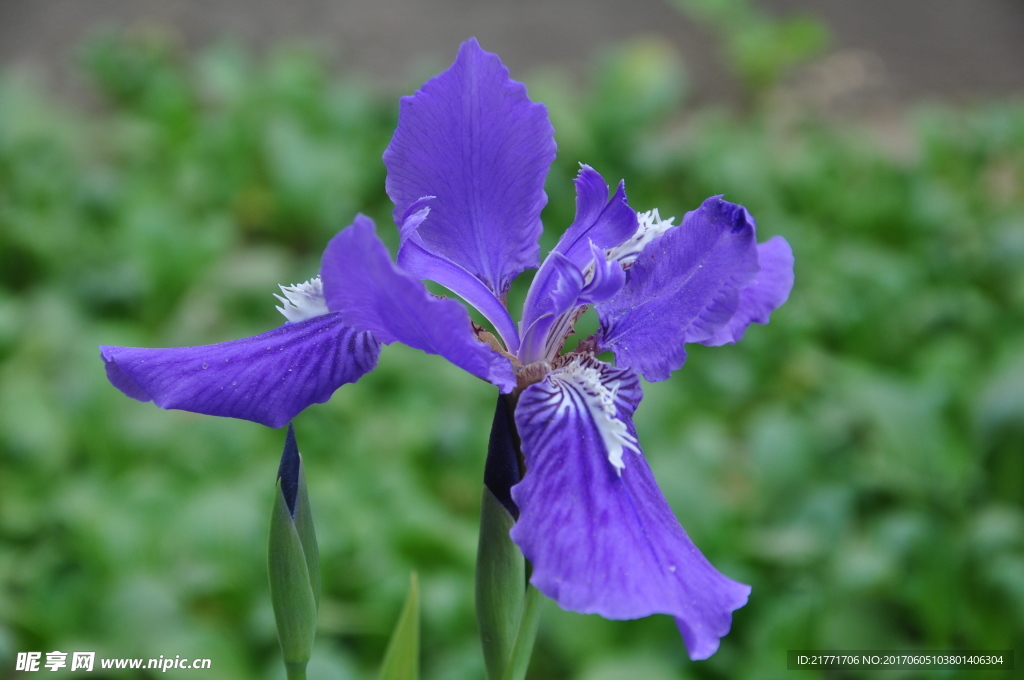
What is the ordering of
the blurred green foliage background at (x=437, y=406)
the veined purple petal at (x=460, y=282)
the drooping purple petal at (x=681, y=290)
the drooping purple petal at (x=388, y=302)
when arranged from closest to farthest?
the drooping purple petal at (x=388, y=302) < the drooping purple petal at (x=681, y=290) < the veined purple petal at (x=460, y=282) < the blurred green foliage background at (x=437, y=406)

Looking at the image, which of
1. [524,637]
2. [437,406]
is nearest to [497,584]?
[524,637]

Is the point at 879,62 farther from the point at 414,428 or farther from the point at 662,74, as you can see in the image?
the point at 414,428

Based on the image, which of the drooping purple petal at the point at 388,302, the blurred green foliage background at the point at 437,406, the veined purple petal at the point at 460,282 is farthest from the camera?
the blurred green foliage background at the point at 437,406

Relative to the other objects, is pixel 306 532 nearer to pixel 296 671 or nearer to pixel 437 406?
pixel 296 671

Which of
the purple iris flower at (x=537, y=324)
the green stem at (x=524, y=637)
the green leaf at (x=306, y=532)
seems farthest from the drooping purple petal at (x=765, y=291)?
the green leaf at (x=306, y=532)

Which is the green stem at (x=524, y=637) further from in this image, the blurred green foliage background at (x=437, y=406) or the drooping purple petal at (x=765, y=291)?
the blurred green foliage background at (x=437, y=406)

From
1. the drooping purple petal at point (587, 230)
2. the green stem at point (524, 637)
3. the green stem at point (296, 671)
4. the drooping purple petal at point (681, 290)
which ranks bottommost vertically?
the green stem at point (296, 671)
